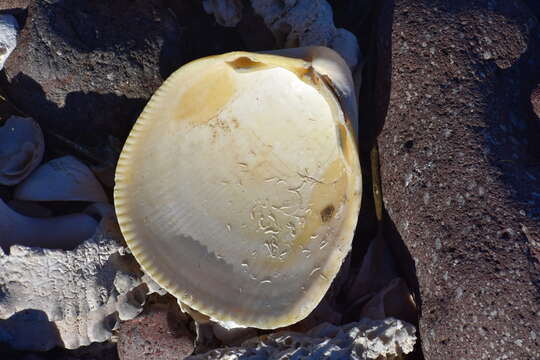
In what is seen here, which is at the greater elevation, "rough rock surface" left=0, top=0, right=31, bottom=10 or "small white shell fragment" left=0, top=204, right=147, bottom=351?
"rough rock surface" left=0, top=0, right=31, bottom=10

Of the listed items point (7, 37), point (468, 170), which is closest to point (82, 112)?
point (7, 37)

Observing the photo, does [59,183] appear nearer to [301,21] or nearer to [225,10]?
[225,10]

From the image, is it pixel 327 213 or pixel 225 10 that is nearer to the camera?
pixel 327 213

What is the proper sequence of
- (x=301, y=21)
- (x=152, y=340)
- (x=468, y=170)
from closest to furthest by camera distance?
(x=468, y=170)
(x=152, y=340)
(x=301, y=21)

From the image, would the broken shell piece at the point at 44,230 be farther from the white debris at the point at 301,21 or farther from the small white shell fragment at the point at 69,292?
the white debris at the point at 301,21

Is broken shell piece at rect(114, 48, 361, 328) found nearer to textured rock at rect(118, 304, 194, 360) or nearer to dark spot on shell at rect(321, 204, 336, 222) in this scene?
dark spot on shell at rect(321, 204, 336, 222)

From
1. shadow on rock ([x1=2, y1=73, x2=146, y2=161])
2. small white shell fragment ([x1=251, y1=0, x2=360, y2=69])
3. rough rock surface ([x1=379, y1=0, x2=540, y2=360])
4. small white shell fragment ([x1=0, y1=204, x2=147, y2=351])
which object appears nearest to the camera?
rough rock surface ([x1=379, y1=0, x2=540, y2=360])

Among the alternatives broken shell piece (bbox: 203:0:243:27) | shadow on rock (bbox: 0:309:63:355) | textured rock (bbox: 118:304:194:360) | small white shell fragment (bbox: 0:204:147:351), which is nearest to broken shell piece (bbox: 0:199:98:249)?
small white shell fragment (bbox: 0:204:147:351)

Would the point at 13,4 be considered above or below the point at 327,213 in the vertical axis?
above
